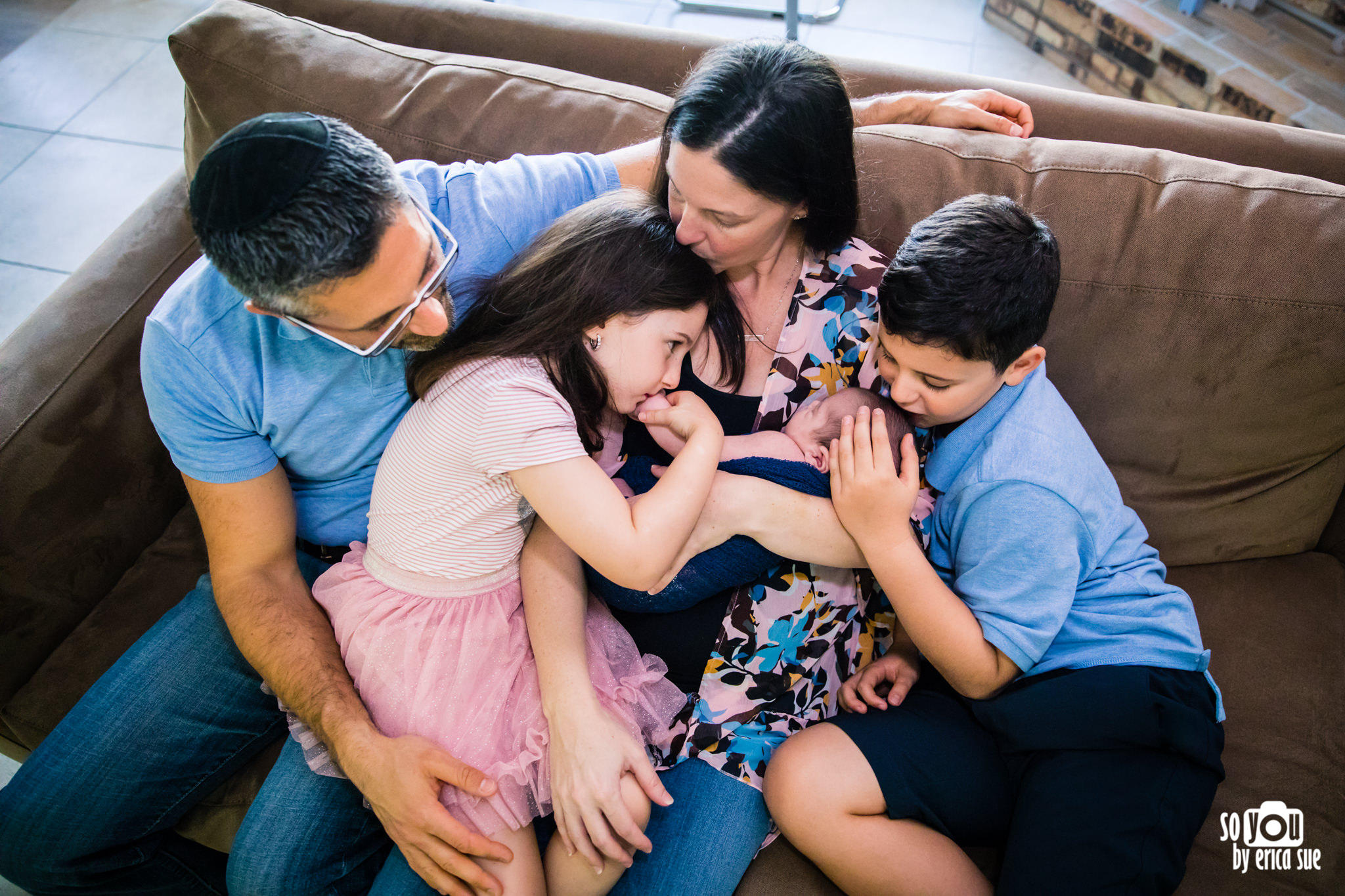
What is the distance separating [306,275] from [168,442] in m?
0.52

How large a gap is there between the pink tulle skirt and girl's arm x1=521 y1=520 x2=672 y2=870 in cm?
5

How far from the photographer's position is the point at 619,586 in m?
1.38

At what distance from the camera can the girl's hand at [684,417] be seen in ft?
4.34

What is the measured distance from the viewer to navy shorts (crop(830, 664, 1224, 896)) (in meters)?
1.16

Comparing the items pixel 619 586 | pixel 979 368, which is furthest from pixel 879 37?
pixel 619 586

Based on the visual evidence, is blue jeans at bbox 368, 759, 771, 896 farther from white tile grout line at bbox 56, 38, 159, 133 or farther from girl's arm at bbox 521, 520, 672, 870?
white tile grout line at bbox 56, 38, 159, 133

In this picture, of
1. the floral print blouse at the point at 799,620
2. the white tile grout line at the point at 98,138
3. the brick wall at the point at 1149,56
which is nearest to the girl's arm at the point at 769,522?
the floral print blouse at the point at 799,620

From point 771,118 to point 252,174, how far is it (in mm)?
698

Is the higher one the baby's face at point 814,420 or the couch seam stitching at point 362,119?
the couch seam stitching at point 362,119

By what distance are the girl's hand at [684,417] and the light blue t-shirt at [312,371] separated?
0.37 metres

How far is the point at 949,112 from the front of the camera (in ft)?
5.50

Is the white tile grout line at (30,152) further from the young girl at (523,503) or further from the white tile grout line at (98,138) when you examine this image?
the young girl at (523,503)

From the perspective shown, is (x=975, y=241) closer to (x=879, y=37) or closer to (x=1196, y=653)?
(x=1196, y=653)

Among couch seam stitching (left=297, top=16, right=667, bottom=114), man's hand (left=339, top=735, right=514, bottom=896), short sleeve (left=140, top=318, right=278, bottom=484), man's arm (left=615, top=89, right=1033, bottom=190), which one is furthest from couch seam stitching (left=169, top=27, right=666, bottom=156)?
man's hand (left=339, top=735, right=514, bottom=896)
